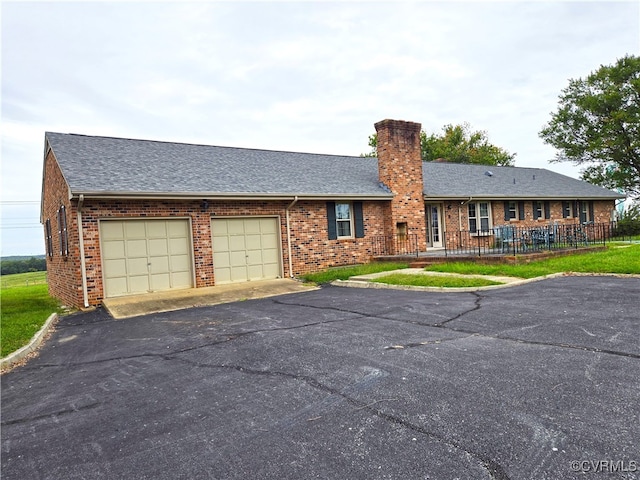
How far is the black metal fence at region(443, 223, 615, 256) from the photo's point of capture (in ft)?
49.5

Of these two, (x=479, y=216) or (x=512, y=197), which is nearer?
(x=479, y=216)

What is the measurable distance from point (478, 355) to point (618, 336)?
2.01m

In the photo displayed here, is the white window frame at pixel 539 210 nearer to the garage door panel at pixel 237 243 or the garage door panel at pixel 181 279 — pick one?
the garage door panel at pixel 237 243

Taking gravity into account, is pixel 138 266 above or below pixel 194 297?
above

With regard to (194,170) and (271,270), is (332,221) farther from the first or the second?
(194,170)

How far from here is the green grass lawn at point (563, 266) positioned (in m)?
11.4

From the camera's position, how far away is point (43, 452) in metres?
3.38

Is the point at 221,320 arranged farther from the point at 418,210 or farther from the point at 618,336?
the point at 418,210

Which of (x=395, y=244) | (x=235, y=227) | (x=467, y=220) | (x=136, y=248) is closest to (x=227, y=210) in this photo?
(x=235, y=227)

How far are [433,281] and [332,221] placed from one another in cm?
595

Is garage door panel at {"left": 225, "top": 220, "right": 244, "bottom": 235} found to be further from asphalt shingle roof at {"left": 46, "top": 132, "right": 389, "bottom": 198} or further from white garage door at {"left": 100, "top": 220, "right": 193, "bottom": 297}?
white garage door at {"left": 100, "top": 220, "right": 193, "bottom": 297}

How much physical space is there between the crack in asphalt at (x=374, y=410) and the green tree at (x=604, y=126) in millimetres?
36004

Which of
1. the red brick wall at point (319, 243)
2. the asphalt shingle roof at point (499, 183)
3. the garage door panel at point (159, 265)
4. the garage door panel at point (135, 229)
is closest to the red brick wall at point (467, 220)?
the asphalt shingle roof at point (499, 183)

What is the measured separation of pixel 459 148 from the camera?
44.3m
